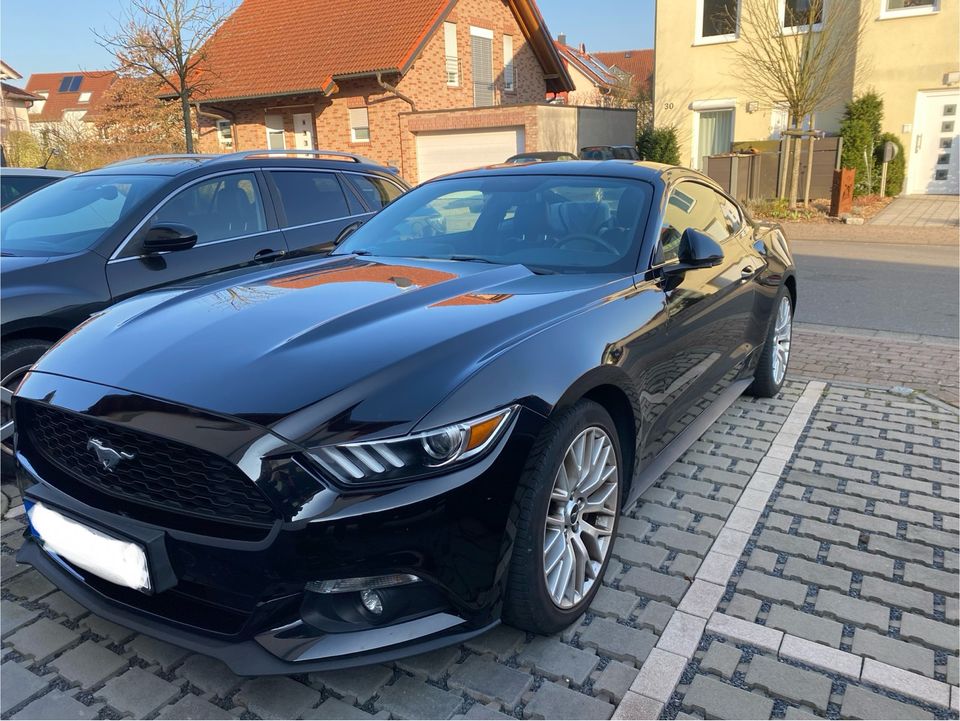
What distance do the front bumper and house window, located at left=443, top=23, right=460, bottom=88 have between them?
27.4 metres

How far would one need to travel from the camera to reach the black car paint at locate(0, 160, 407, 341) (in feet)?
13.7

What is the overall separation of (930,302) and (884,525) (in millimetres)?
6259

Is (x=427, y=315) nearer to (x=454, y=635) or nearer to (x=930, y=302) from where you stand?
(x=454, y=635)

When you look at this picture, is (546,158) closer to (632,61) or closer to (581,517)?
(581,517)

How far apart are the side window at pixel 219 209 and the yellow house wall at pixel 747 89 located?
817 inches

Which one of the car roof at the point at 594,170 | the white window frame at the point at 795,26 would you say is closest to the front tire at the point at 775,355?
the car roof at the point at 594,170

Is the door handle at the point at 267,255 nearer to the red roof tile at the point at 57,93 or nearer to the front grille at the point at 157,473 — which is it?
the front grille at the point at 157,473

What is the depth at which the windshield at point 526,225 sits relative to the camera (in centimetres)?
356

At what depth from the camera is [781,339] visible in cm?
543

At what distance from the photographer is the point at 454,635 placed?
7.36 feet

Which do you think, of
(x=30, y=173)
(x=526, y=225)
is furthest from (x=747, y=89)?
(x=526, y=225)

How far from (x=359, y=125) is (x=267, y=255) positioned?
73.1 feet

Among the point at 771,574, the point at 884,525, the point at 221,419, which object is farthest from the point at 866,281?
the point at 221,419

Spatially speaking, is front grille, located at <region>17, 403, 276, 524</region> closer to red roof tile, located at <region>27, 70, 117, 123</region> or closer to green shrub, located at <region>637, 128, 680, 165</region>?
green shrub, located at <region>637, 128, 680, 165</region>
